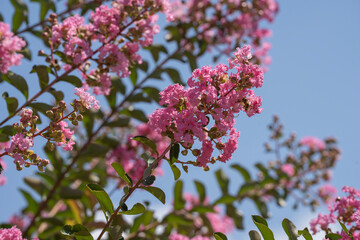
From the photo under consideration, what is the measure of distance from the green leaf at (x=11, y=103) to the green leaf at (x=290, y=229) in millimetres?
1455

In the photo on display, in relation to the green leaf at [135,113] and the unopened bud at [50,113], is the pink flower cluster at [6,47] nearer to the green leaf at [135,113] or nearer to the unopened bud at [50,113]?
the unopened bud at [50,113]

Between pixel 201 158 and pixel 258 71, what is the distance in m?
0.39

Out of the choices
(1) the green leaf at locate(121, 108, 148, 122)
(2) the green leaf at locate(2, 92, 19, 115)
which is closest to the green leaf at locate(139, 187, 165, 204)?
(2) the green leaf at locate(2, 92, 19, 115)

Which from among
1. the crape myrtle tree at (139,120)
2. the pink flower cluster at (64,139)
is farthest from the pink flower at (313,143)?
the pink flower cluster at (64,139)

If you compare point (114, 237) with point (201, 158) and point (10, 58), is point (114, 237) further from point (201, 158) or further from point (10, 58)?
point (10, 58)

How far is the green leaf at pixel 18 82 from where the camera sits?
2018 mm

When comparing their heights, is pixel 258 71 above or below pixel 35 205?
above

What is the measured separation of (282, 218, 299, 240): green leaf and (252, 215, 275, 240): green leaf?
74 millimetres

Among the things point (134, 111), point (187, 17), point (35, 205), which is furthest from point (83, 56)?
point (187, 17)

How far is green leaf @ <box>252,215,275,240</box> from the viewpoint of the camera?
4.52 ft

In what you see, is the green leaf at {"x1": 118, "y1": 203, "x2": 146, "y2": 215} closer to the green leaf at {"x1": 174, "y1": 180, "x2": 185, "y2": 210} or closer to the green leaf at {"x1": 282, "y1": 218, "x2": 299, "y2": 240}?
the green leaf at {"x1": 282, "y1": 218, "x2": 299, "y2": 240}

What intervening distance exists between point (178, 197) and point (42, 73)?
1490 mm

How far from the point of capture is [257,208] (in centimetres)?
340

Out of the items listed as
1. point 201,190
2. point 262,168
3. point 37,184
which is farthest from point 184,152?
point 262,168
